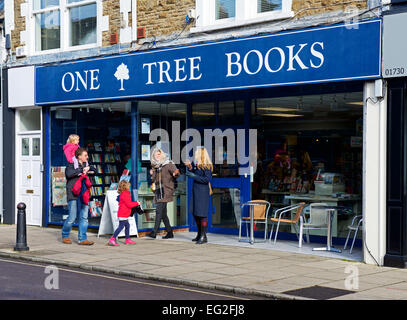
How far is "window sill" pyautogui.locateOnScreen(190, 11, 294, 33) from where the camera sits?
1180 cm

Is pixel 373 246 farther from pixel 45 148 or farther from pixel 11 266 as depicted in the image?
pixel 45 148

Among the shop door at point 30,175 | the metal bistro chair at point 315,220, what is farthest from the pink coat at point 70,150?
the metal bistro chair at point 315,220

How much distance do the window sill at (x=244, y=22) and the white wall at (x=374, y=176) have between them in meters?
2.21

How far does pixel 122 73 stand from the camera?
14.2 meters

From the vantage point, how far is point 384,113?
1039 cm

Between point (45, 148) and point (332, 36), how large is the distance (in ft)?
26.8

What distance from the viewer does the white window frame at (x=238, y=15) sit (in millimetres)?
11852

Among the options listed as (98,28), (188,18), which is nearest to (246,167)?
(188,18)

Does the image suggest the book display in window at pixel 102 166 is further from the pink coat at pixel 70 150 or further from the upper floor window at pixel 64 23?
the upper floor window at pixel 64 23

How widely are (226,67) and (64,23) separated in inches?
210

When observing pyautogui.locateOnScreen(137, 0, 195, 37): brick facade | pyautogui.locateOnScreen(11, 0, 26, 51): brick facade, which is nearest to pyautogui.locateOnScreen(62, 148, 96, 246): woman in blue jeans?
pyautogui.locateOnScreen(137, 0, 195, 37): brick facade

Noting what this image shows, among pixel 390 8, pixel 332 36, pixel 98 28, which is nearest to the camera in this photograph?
pixel 390 8

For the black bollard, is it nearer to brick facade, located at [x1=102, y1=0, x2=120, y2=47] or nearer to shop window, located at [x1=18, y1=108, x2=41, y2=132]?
brick facade, located at [x1=102, y1=0, x2=120, y2=47]

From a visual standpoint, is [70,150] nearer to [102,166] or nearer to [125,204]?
[125,204]
